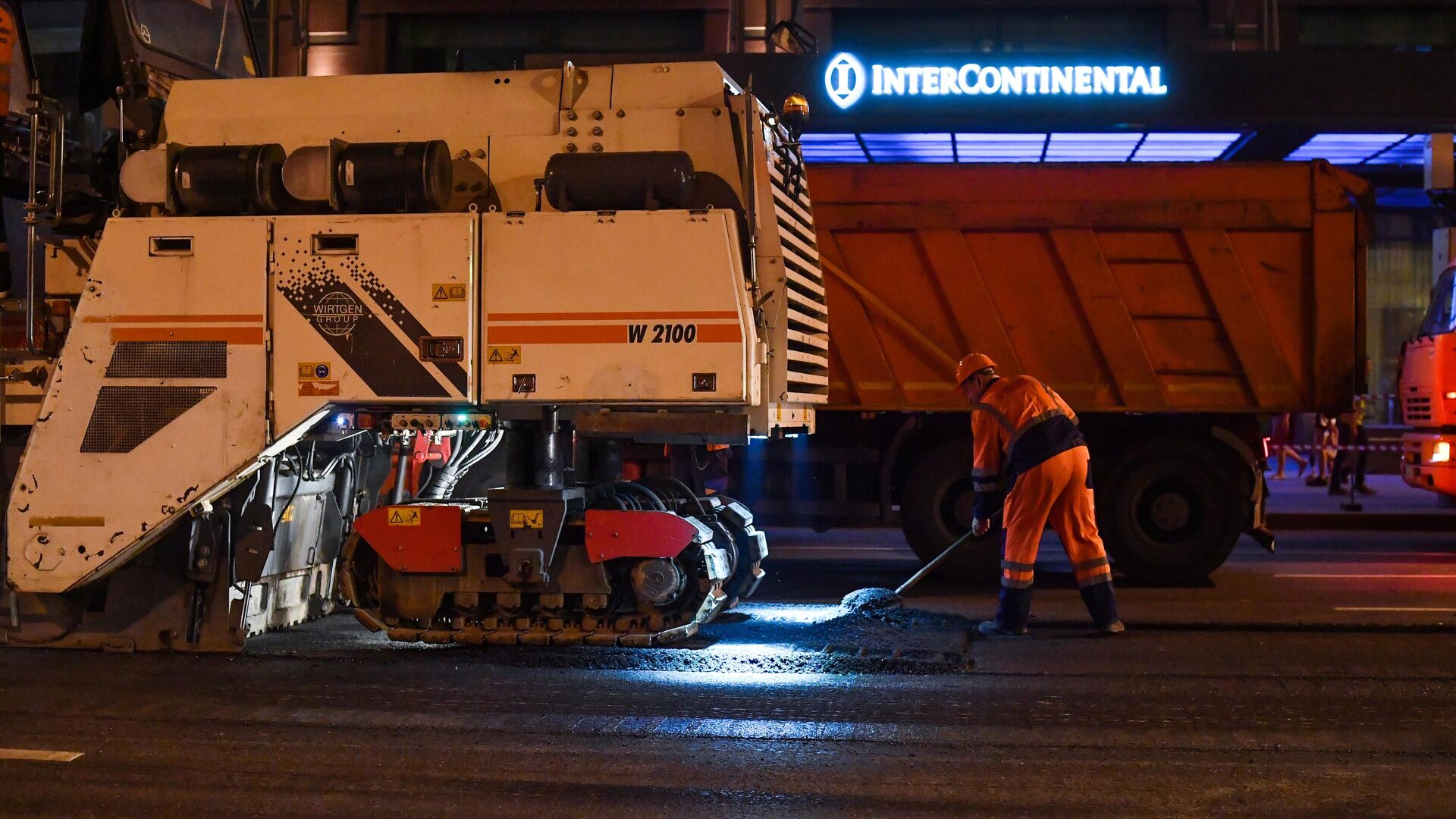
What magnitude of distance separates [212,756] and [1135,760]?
12.0 feet

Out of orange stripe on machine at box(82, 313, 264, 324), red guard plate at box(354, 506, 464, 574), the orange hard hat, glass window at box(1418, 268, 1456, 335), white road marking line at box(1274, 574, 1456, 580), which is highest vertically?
glass window at box(1418, 268, 1456, 335)

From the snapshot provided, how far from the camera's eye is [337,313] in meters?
6.31

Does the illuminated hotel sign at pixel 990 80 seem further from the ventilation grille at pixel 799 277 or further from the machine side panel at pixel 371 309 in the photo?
the machine side panel at pixel 371 309

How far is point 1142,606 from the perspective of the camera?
875 cm

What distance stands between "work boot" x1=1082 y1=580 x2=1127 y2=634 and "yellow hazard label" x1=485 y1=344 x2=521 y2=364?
3.64 meters

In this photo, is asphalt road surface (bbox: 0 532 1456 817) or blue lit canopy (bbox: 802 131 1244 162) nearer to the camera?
asphalt road surface (bbox: 0 532 1456 817)

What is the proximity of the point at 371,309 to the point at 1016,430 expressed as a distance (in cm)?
369

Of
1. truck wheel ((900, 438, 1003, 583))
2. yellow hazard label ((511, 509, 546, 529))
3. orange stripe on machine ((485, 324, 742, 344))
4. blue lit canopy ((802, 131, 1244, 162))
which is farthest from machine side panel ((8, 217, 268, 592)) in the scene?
blue lit canopy ((802, 131, 1244, 162))

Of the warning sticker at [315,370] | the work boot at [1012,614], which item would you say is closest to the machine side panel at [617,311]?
the warning sticker at [315,370]

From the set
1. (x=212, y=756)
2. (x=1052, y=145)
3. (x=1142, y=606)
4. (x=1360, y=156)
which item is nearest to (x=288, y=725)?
(x=212, y=756)

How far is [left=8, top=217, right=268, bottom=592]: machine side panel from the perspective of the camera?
6.36m

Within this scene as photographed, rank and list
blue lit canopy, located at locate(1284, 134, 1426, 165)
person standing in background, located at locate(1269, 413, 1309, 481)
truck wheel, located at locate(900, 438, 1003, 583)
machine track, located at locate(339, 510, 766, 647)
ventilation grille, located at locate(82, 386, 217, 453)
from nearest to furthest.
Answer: ventilation grille, located at locate(82, 386, 217, 453)
machine track, located at locate(339, 510, 766, 647)
truck wheel, located at locate(900, 438, 1003, 583)
blue lit canopy, located at locate(1284, 134, 1426, 165)
person standing in background, located at locate(1269, 413, 1309, 481)

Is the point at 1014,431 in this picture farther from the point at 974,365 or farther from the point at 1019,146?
the point at 1019,146

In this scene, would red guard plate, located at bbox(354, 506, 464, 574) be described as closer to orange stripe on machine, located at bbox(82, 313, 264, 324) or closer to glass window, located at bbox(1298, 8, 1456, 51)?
orange stripe on machine, located at bbox(82, 313, 264, 324)
